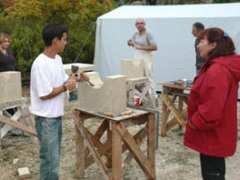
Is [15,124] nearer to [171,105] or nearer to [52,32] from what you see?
[171,105]

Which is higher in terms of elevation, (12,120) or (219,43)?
(219,43)

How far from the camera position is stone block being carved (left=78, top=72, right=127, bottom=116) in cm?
412

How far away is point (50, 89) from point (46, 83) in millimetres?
65

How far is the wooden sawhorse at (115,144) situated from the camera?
13.5ft

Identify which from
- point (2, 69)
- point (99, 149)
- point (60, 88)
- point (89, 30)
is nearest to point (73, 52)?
point (89, 30)

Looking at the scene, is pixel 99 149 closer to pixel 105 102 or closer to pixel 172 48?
pixel 105 102

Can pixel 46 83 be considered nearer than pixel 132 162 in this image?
Yes

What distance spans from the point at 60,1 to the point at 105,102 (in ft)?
28.4

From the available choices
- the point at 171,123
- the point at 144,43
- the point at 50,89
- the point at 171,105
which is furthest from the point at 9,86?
the point at 144,43

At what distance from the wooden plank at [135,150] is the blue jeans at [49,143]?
63 centimetres

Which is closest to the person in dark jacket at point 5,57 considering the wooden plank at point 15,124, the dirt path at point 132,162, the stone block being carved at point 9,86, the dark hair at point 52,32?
the stone block being carved at point 9,86

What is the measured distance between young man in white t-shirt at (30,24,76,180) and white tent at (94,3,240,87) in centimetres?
605

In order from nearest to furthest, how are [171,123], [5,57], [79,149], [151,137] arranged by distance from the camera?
[151,137] < [79,149] < [5,57] < [171,123]

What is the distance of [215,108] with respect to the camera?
9.92 ft
